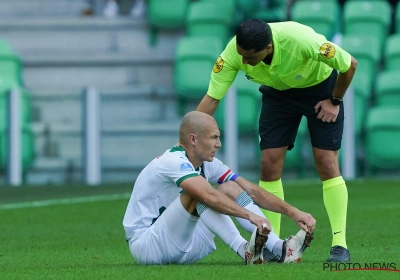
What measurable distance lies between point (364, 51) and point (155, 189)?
11017 mm

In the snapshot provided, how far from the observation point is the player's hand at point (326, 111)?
22.8 feet

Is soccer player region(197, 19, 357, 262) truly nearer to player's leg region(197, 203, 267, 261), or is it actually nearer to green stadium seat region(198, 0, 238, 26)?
player's leg region(197, 203, 267, 261)

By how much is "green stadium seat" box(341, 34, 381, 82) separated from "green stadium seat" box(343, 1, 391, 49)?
0.67 meters

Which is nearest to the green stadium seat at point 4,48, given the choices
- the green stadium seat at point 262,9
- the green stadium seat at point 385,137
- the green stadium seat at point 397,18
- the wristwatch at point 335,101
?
the green stadium seat at point 262,9

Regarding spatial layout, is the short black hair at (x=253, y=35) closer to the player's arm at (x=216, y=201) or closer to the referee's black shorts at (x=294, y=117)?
the referee's black shorts at (x=294, y=117)

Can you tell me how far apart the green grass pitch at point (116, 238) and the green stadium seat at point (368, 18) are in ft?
11.6

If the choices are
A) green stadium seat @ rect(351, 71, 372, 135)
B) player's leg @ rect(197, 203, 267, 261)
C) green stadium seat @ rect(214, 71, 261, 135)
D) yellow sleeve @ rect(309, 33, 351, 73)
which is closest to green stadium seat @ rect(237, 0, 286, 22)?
green stadium seat @ rect(214, 71, 261, 135)

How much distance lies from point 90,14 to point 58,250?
37.8 ft

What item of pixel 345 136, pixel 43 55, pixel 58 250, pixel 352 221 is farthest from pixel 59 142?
pixel 58 250

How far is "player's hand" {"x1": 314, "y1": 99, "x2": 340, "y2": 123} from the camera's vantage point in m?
6.95

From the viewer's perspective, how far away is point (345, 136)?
16391 mm

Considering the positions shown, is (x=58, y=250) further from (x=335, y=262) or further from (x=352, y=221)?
(x=352, y=221)

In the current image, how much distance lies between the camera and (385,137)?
16.3 meters

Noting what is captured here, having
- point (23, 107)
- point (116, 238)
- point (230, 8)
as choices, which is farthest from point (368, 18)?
point (116, 238)
